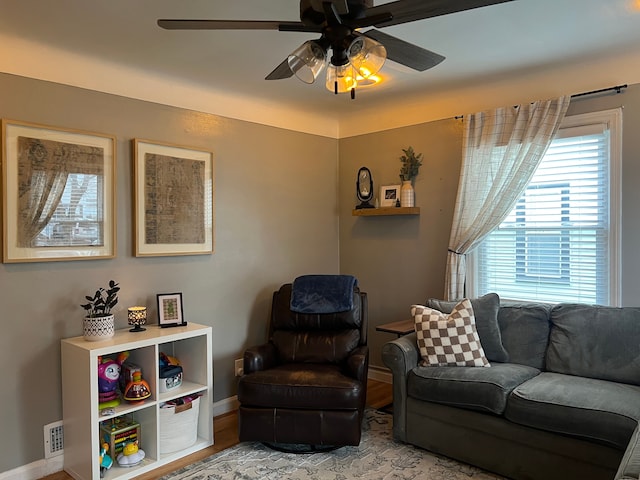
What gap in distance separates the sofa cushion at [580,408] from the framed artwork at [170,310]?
204 centimetres

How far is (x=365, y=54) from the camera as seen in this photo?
5.97 feet

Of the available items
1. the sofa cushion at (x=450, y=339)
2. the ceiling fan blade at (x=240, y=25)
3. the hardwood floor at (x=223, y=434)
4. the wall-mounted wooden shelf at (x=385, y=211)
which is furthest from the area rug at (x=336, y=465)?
the ceiling fan blade at (x=240, y=25)

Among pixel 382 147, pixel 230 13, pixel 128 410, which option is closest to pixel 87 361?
pixel 128 410

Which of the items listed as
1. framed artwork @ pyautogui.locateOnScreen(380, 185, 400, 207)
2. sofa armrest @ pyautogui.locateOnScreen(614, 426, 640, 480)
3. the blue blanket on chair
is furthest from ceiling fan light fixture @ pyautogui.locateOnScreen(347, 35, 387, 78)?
framed artwork @ pyautogui.locateOnScreen(380, 185, 400, 207)

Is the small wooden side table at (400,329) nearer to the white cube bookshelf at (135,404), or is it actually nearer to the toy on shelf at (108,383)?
the white cube bookshelf at (135,404)

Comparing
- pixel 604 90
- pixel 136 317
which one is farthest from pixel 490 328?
pixel 136 317

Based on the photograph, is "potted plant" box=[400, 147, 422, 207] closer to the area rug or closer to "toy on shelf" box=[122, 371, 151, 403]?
the area rug

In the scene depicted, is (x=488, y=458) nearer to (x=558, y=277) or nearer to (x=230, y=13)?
(x=558, y=277)

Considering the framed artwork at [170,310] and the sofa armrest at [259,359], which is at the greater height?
the framed artwork at [170,310]

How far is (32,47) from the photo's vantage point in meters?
2.66

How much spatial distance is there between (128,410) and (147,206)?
126 centimetres

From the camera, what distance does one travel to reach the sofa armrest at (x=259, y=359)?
10.2ft

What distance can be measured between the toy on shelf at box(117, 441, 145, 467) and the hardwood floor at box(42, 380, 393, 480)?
9 centimetres

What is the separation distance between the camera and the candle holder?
294 centimetres
